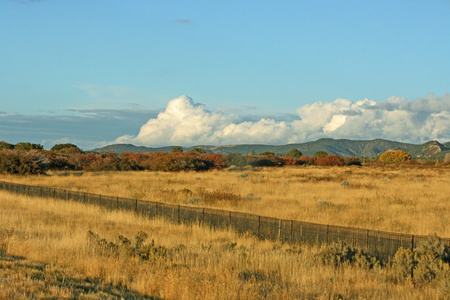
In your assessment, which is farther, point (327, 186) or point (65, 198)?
point (327, 186)

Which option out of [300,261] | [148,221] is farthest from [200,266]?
[148,221]

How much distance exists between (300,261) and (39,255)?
7.12 metres

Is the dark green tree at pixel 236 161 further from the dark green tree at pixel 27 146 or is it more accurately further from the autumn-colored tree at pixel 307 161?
the dark green tree at pixel 27 146

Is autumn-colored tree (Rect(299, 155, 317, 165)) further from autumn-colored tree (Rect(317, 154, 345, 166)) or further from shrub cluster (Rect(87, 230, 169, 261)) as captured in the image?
shrub cluster (Rect(87, 230, 169, 261))

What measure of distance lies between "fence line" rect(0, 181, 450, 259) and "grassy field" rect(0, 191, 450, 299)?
762 millimetres

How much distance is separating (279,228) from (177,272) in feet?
23.0

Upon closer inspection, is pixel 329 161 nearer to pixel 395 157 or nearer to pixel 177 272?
pixel 395 157

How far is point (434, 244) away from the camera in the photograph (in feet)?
37.6

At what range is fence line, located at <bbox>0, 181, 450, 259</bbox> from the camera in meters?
13.3

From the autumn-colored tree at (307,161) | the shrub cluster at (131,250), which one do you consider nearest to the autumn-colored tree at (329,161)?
the autumn-colored tree at (307,161)

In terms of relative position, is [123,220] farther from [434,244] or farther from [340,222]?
[434,244]

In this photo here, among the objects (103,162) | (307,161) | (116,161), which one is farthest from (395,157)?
(103,162)

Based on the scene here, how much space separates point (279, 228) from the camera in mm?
16047

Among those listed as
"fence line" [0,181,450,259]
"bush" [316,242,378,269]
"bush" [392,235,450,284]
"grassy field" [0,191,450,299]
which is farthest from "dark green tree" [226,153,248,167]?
"bush" [392,235,450,284]
